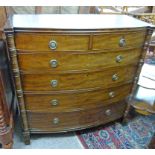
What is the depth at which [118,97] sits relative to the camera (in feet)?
5.26

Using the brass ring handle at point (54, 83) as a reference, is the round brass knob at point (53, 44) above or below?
above

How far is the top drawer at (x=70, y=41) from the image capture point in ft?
3.63

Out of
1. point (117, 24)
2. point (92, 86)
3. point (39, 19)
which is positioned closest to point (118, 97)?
point (92, 86)

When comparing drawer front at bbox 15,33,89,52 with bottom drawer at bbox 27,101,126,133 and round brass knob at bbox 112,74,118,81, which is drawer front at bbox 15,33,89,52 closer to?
round brass knob at bbox 112,74,118,81

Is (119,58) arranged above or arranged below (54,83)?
above

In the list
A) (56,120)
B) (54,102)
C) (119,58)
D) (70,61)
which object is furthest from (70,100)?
(119,58)

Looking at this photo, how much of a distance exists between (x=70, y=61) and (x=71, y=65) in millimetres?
32

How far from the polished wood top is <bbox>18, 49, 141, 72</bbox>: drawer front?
0.59 feet

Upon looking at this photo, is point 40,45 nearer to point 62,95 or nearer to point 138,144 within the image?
point 62,95

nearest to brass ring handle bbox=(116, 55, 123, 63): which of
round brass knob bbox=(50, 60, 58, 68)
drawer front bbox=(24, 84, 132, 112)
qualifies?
drawer front bbox=(24, 84, 132, 112)

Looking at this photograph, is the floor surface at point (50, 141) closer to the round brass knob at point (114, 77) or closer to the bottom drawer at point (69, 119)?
the bottom drawer at point (69, 119)

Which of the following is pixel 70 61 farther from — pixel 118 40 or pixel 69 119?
pixel 69 119

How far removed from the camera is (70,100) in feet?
4.70

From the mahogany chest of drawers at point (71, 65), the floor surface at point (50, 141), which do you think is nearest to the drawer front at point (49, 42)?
the mahogany chest of drawers at point (71, 65)
